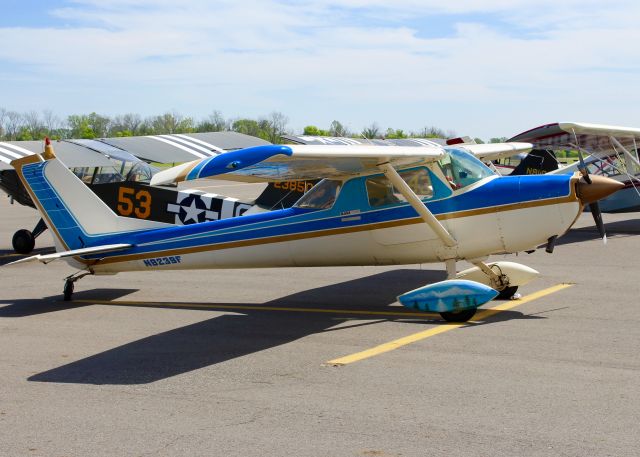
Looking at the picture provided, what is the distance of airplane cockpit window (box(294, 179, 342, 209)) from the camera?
10.2 metres

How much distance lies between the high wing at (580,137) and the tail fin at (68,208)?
21.0ft

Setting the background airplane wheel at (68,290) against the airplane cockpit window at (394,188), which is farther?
the background airplane wheel at (68,290)

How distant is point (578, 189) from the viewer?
929 cm

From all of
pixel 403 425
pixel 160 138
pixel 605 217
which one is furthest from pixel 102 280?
pixel 605 217

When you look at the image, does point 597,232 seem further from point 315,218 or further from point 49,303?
point 49,303

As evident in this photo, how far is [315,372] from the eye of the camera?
725cm

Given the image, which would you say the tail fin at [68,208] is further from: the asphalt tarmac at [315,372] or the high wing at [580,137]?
the high wing at [580,137]

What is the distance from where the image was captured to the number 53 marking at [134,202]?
51.9 ft

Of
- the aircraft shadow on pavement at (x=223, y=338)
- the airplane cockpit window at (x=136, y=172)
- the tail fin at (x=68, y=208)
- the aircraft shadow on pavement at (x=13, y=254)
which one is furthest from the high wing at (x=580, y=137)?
the aircraft shadow on pavement at (x=13, y=254)

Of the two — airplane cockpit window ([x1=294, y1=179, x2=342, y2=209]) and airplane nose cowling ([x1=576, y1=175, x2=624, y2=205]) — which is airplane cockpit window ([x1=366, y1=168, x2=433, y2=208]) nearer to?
airplane cockpit window ([x1=294, y1=179, x2=342, y2=209])

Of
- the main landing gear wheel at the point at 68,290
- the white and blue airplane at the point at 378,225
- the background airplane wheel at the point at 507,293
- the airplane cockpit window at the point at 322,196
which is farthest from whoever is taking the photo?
the main landing gear wheel at the point at 68,290

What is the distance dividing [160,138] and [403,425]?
66.0 feet

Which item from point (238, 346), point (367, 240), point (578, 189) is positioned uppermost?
point (578, 189)

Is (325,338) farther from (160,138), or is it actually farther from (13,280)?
(160,138)
